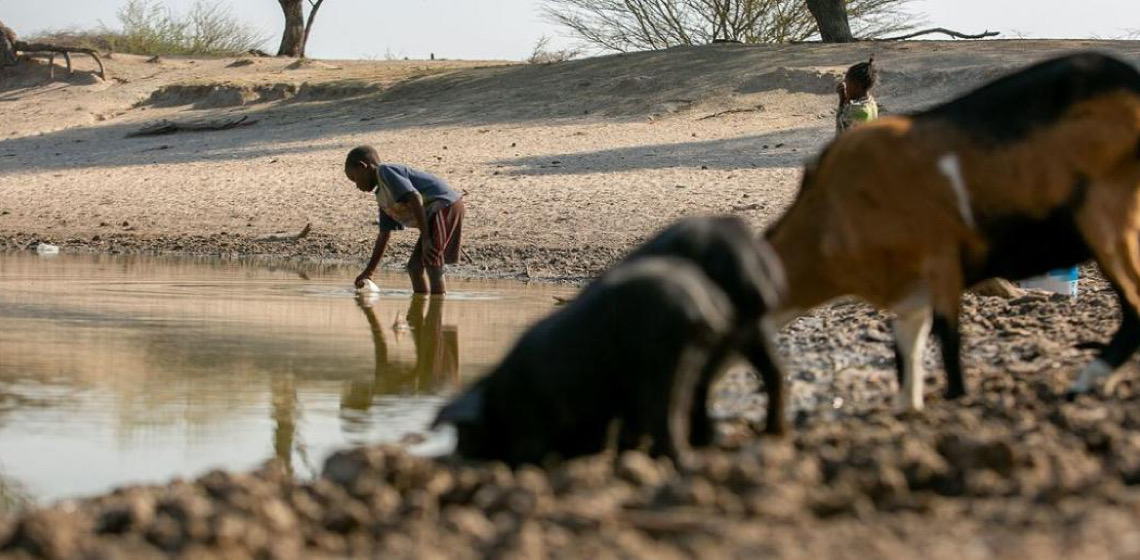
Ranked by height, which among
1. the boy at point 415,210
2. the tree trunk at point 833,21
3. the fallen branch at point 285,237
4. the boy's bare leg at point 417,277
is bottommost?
the fallen branch at point 285,237

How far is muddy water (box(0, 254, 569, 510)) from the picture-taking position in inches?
246

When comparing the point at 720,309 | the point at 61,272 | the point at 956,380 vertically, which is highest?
the point at 720,309

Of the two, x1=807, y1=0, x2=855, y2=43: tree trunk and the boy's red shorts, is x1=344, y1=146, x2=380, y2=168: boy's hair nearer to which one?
the boy's red shorts

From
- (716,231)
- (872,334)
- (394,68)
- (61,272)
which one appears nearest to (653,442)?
(716,231)

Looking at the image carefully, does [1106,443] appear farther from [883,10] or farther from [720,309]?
[883,10]

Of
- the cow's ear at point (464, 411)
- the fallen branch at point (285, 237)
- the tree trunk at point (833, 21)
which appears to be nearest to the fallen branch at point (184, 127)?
the fallen branch at point (285, 237)

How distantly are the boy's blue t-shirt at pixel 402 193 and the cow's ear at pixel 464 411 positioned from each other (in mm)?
6169

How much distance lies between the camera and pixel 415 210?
37.1 ft

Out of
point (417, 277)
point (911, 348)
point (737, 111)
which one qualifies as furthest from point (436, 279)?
point (737, 111)

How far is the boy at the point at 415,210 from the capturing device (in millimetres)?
11266

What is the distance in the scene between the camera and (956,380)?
20.4 feet

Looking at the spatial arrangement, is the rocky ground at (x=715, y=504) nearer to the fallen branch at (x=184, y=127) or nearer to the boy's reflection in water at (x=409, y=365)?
the boy's reflection in water at (x=409, y=365)

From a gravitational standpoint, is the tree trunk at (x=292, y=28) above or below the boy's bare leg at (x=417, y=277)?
above

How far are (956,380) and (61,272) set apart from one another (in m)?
8.98
